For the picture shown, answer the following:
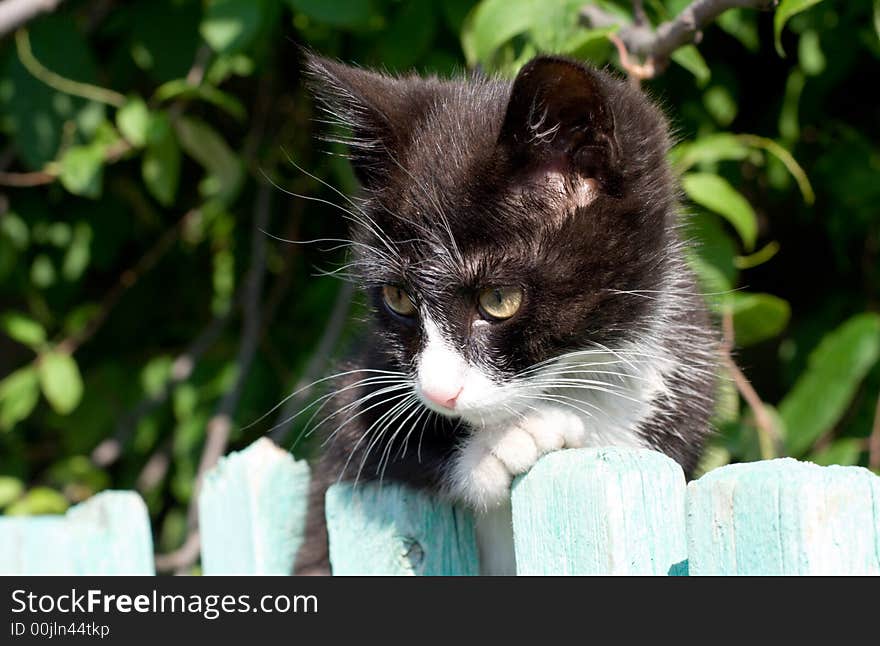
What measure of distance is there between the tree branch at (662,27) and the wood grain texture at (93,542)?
116 centimetres

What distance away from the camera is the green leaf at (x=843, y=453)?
2191 mm

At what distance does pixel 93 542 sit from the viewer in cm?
163

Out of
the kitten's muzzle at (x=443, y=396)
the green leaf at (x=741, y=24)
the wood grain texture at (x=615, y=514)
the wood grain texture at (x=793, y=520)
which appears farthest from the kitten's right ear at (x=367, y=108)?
the green leaf at (x=741, y=24)

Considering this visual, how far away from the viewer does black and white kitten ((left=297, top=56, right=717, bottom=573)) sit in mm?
1364

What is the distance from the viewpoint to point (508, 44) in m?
1.97

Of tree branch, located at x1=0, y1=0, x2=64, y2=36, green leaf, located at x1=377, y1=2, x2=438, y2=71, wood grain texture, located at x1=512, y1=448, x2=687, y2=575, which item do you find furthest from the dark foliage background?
wood grain texture, located at x1=512, y1=448, x2=687, y2=575

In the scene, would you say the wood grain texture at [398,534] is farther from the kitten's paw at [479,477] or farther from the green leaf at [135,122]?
the green leaf at [135,122]

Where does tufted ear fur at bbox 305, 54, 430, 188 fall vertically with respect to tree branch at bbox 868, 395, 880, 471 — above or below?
above

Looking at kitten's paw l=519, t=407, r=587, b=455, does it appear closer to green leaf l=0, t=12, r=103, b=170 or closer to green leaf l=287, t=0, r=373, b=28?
green leaf l=287, t=0, r=373, b=28

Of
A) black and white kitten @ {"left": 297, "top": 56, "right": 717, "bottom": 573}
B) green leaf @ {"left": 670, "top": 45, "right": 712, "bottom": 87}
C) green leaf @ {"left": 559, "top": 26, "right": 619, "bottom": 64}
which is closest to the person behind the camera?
black and white kitten @ {"left": 297, "top": 56, "right": 717, "bottom": 573}

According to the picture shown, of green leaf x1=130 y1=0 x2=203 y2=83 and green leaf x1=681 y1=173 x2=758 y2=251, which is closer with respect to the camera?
green leaf x1=681 y1=173 x2=758 y2=251
